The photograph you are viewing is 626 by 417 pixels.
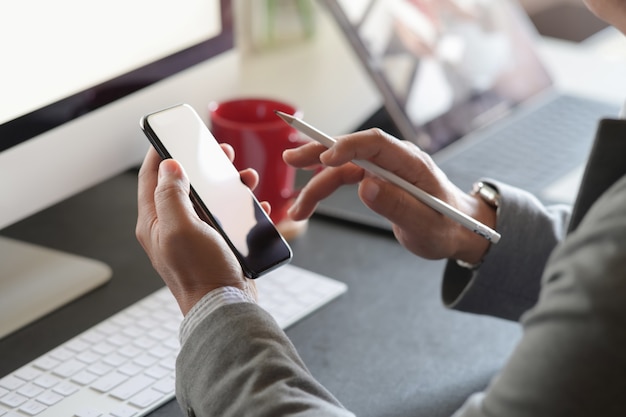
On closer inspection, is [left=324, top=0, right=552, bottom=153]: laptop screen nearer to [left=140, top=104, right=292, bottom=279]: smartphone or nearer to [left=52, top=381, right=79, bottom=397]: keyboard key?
[left=140, top=104, right=292, bottom=279]: smartphone

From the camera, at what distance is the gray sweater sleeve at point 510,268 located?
0.87 m

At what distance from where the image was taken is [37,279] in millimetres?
897

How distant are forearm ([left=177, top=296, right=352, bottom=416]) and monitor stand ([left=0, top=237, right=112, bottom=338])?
0.26 meters

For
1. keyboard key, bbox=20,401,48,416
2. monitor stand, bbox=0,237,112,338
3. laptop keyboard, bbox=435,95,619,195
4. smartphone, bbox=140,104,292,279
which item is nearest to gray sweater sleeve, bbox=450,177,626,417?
smartphone, bbox=140,104,292,279

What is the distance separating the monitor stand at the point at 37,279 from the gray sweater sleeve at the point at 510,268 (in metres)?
0.34

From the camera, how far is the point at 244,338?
0.63 m

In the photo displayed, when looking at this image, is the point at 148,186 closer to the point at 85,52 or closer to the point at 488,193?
the point at 85,52

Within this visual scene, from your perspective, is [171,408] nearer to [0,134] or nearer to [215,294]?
[215,294]

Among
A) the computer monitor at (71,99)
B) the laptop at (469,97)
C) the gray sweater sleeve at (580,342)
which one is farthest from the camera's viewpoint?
the laptop at (469,97)

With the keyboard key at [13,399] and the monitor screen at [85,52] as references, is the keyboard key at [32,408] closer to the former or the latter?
the keyboard key at [13,399]

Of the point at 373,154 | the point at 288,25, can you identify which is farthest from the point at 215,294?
the point at 288,25

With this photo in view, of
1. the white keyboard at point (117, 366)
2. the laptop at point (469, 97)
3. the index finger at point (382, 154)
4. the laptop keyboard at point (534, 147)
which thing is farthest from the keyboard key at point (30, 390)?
the laptop keyboard at point (534, 147)

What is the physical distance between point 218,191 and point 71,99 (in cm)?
19

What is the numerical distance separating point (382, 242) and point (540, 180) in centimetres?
25
